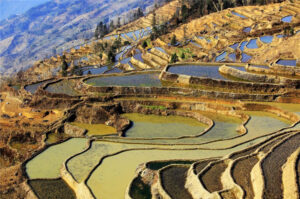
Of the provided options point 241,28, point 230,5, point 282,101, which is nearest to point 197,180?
point 282,101

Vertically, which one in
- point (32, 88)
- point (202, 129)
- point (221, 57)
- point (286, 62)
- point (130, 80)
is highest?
point (286, 62)

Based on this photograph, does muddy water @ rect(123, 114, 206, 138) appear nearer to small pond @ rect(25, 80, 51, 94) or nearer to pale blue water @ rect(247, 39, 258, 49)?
small pond @ rect(25, 80, 51, 94)

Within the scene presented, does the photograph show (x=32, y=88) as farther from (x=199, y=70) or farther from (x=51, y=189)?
(x=51, y=189)

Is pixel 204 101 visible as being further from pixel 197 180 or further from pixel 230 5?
pixel 230 5

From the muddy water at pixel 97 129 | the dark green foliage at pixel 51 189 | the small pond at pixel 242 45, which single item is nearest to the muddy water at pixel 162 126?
the muddy water at pixel 97 129

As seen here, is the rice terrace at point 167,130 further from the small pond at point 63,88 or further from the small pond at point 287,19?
the small pond at point 287,19

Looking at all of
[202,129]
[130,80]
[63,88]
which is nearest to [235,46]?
[130,80]
